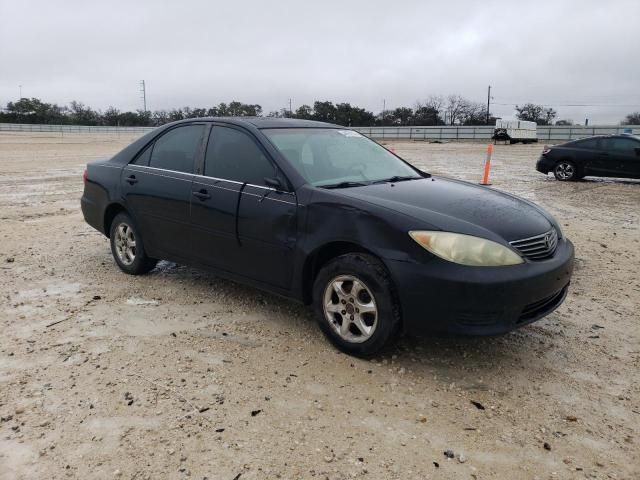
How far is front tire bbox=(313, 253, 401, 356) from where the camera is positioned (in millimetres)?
3457

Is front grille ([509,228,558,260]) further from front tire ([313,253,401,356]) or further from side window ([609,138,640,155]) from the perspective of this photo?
side window ([609,138,640,155])

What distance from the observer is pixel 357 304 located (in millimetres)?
3609

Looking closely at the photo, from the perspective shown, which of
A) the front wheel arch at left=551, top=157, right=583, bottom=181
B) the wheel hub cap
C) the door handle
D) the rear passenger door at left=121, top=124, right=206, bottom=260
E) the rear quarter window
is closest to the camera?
the wheel hub cap

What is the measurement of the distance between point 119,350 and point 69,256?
299cm

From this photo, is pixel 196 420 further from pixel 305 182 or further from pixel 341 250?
pixel 305 182

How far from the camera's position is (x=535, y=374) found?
11.7 ft

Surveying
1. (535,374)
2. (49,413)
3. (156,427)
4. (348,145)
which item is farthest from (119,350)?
(535,374)

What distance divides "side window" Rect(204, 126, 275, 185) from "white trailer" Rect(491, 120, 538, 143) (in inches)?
1871

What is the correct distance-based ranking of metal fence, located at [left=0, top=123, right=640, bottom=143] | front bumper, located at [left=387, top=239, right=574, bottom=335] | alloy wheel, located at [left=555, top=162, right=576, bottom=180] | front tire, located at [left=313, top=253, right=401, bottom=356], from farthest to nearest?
metal fence, located at [left=0, top=123, right=640, bottom=143]
alloy wheel, located at [left=555, top=162, right=576, bottom=180]
front tire, located at [left=313, top=253, right=401, bottom=356]
front bumper, located at [left=387, top=239, right=574, bottom=335]

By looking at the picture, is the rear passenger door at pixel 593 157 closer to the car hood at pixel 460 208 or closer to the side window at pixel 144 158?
the car hood at pixel 460 208

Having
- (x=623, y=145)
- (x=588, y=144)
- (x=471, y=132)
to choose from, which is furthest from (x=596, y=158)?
(x=471, y=132)

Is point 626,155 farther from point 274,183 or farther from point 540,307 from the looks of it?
point 274,183

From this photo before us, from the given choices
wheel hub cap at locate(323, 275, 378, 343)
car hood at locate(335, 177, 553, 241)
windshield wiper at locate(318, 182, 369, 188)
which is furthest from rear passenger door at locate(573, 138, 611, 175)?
wheel hub cap at locate(323, 275, 378, 343)

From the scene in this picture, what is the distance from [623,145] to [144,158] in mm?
13350
